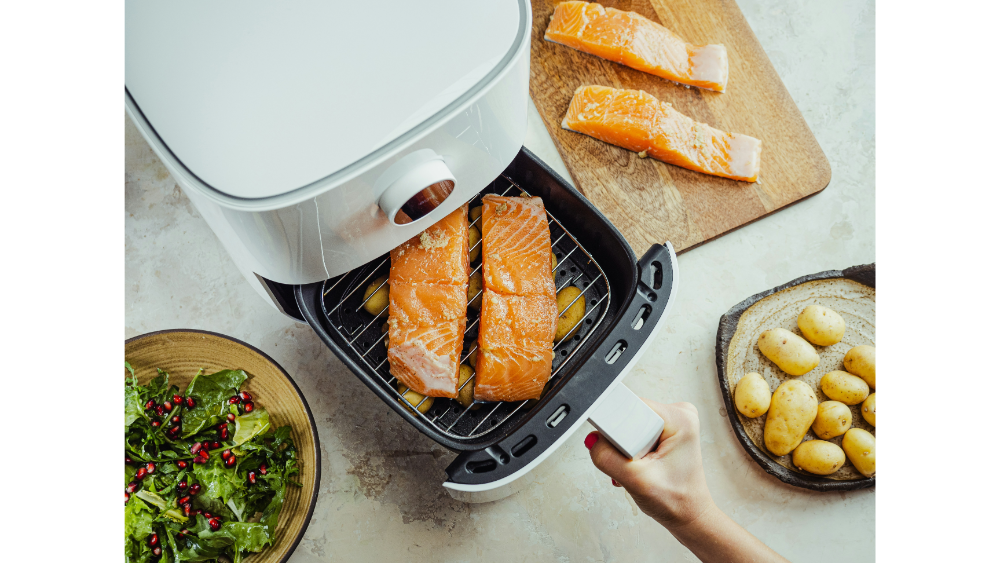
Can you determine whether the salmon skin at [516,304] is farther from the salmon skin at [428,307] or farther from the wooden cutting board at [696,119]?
the wooden cutting board at [696,119]

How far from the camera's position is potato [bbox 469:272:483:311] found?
3.79 ft

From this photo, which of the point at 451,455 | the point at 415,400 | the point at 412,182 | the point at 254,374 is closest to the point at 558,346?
the point at 415,400

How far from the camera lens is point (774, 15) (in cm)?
166

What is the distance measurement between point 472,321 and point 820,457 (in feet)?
2.87

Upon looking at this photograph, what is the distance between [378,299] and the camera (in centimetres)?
112

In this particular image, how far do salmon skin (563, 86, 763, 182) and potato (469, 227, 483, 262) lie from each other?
19.1 inches

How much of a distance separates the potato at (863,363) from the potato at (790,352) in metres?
0.09

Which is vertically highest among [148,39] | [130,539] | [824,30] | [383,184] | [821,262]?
[148,39]

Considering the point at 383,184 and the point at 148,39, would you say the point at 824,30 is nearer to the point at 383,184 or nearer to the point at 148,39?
the point at 383,184

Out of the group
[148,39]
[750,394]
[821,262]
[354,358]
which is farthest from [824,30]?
[148,39]

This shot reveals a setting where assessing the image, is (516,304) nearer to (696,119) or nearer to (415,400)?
(415,400)

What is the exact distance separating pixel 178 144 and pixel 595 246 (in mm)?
718

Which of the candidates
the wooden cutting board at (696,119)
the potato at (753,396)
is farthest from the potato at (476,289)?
the potato at (753,396)

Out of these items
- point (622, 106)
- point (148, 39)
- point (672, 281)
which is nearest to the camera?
point (148, 39)
